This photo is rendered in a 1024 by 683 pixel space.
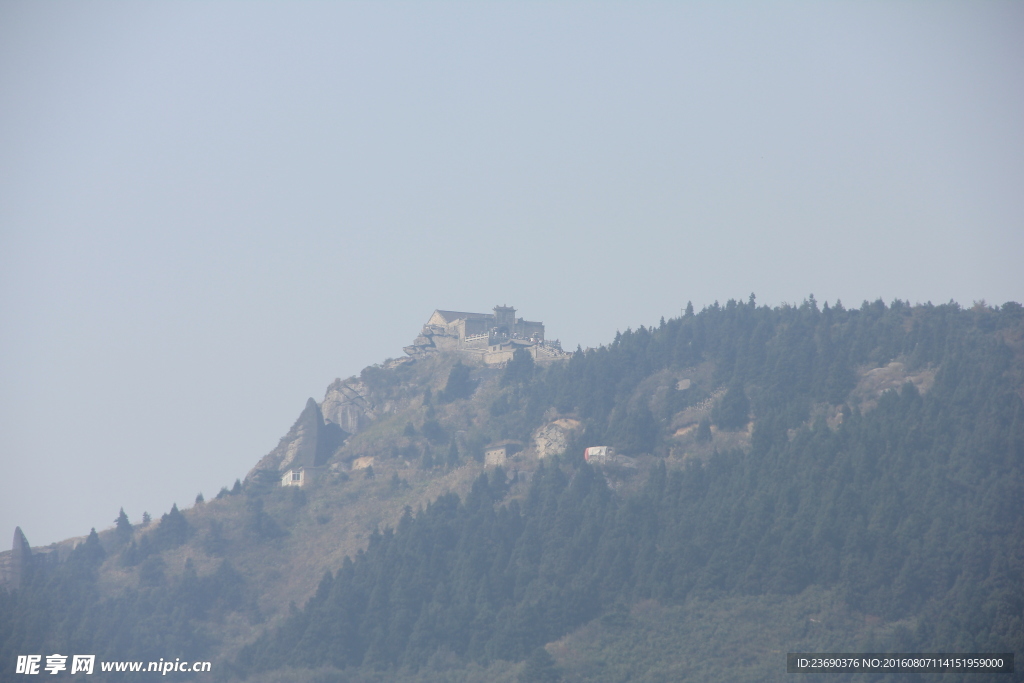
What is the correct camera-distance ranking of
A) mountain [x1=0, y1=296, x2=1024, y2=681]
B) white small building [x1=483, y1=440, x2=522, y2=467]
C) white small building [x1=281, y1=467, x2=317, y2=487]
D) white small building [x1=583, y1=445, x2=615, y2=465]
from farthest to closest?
white small building [x1=281, y1=467, x2=317, y2=487] < white small building [x1=483, y1=440, x2=522, y2=467] < white small building [x1=583, y1=445, x2=615, y2=465] < mountain [x1=0, y1=296, x2=1024, y2=681]

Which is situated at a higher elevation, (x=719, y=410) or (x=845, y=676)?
(x=719, y=410)

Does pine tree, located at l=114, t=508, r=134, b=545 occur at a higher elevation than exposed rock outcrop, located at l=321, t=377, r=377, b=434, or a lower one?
lower

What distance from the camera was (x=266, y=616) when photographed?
96.1m

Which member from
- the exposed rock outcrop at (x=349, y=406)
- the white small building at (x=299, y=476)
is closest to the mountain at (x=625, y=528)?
the white small building at (x=299, y=476)

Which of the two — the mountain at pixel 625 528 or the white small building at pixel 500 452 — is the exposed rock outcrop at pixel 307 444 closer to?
the mountain at pixel 625 528

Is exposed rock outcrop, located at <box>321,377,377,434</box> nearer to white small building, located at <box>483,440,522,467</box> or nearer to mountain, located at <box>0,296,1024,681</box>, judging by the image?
mountain, located at <box>0,296,1024,681</box>

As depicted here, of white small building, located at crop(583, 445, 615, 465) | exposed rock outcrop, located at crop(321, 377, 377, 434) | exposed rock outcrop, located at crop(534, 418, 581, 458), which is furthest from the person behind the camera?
exposed rock outcrop, located at crop(321, 377, 377, 434)

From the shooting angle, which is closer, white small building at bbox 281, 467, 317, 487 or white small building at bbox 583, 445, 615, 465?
white small building at bbox 583, 445, 615, 465

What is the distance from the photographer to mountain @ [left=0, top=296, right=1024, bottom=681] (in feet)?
254

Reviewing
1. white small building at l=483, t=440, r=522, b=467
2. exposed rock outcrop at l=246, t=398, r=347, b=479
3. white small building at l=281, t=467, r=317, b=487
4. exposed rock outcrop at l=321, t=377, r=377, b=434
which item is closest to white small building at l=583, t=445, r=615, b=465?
white small building at l=483, t=440, r=522, b=467

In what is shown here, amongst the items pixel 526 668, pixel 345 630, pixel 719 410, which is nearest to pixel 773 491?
pixel 719 410

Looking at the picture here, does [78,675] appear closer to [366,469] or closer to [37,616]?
[37,616]

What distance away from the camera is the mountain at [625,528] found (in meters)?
77.4

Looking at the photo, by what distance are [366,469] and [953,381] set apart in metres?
44.1
